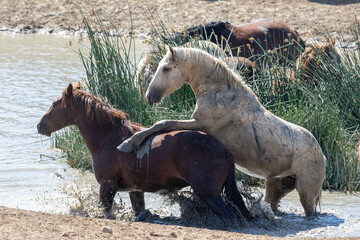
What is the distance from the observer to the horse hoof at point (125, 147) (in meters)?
5.99

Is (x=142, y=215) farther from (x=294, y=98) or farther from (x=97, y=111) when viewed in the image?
(x=294, y=98)

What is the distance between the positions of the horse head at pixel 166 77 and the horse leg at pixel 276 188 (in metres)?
1.28

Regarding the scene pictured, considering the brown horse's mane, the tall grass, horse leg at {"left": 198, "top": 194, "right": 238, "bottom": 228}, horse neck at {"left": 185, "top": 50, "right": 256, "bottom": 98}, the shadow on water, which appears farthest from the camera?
the tall grass

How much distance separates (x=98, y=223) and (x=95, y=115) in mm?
1426

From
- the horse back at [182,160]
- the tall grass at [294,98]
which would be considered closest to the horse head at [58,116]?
the horse back at [182,160]

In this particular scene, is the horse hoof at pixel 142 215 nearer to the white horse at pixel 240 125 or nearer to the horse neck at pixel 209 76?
the white horse at pixel 240 125

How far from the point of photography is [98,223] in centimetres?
527

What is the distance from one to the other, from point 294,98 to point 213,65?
2.23m

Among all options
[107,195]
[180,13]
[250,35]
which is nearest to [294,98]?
[107,195]

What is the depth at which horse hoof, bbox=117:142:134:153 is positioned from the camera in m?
5.99

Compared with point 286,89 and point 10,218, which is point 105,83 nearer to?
point 286,89

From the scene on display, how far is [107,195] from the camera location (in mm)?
6137

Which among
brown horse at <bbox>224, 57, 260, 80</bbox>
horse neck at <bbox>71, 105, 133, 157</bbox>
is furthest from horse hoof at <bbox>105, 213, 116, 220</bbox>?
brown horse at <bbox>224, 57, 260, 80</bbox>

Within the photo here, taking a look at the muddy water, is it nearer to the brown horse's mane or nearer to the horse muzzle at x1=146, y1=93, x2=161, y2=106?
the brown horse's mane
